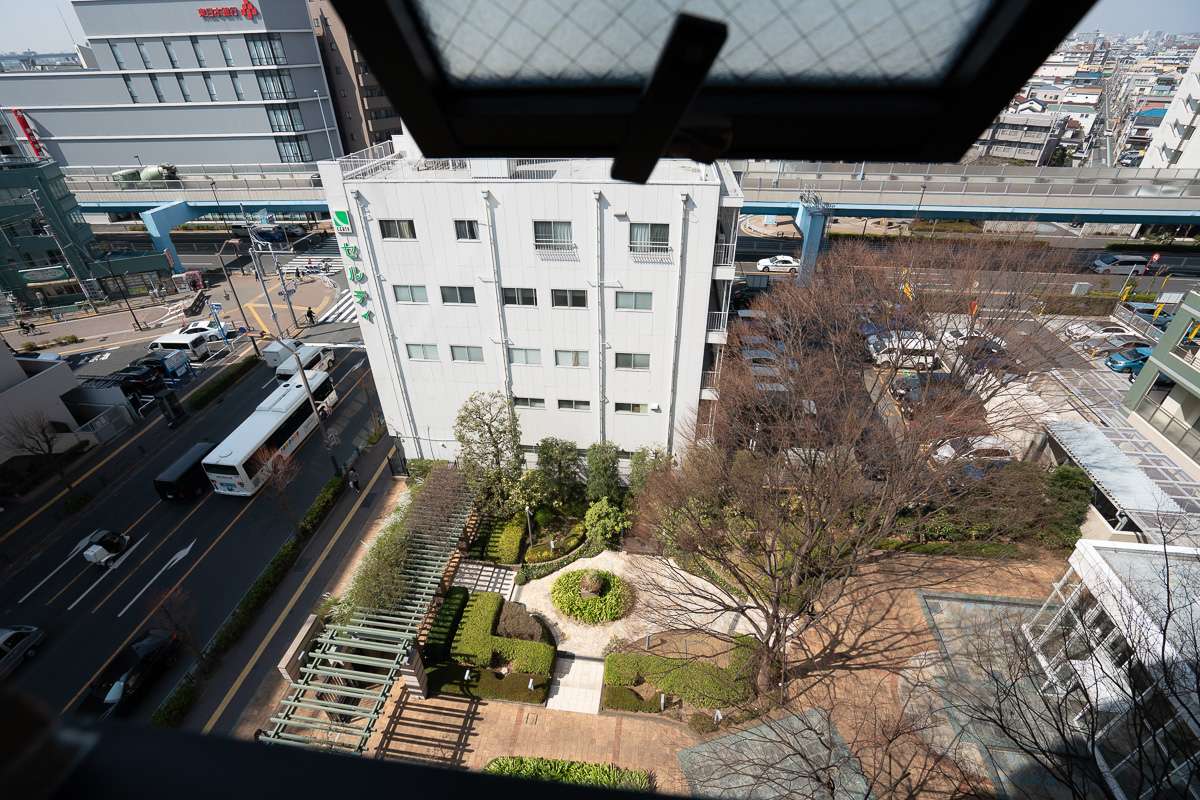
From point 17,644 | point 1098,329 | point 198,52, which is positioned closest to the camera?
point 17,644

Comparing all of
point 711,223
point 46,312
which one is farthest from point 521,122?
point 46,312

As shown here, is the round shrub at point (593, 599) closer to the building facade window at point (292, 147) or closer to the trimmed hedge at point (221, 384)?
the trimmed hedge at point (221, 384)

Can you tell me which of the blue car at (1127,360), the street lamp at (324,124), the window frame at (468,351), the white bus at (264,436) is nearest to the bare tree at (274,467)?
the white bus at (264,436)

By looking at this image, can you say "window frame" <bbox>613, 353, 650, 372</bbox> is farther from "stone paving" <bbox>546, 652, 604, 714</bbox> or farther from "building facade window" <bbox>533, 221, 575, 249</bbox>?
"stone paving" <bbox>546, 652, 604, 714</bbox>

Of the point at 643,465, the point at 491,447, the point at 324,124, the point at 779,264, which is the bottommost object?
the point at 643,465

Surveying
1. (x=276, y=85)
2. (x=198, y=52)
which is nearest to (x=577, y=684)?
(x=276, y=85)

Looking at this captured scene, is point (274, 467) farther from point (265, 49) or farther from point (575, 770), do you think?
point (265, 49)

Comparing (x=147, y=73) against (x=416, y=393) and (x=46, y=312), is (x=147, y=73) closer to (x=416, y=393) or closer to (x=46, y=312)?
(x=46, y=312)
